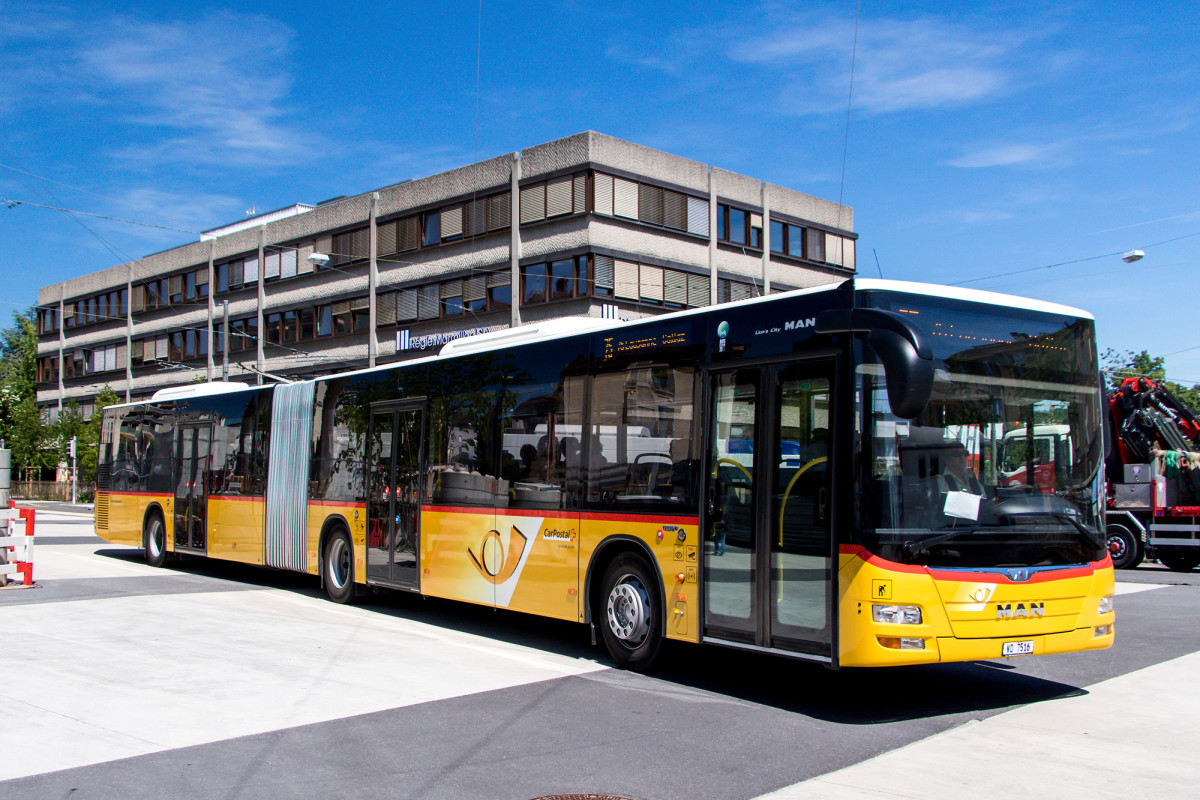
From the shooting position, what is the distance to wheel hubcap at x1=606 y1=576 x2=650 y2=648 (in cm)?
914

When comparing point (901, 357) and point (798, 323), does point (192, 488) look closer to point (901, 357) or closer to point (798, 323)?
point (798, 323)

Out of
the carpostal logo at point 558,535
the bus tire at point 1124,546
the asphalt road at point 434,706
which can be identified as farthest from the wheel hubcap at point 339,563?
the bus tire at point 1124,546

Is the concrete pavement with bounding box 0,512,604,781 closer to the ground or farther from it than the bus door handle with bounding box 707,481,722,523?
closer to the ground

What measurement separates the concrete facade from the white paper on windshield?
101ft

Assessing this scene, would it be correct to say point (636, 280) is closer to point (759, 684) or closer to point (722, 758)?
point (759, 684)

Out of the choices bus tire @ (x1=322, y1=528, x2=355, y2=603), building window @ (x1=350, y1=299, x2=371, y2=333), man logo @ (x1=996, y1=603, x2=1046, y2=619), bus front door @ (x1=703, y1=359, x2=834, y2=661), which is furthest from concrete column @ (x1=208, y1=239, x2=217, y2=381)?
man logo @ (x1=996, y1=603, x2=1046, y2=619)

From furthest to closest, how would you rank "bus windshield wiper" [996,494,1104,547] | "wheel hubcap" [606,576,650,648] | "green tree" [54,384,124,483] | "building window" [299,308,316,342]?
"green tree" [54,384,124,483] → "building window" [299,308,316,342] → "wheel hubcap" [606,576,650,648] → "bus windshield wiper" [996,494,1104,547]

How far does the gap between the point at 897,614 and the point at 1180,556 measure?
1606 centimetres

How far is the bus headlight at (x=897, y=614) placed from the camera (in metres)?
7.07

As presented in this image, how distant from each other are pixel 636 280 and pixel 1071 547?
3284cm

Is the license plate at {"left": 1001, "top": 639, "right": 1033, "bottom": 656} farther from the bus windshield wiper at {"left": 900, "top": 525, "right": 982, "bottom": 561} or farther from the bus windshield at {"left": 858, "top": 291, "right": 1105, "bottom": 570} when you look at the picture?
the bus windshield wiper at {"left": 900, "top": 525, "right": 982, "bottom": 561}

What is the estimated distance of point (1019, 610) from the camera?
24.3ft

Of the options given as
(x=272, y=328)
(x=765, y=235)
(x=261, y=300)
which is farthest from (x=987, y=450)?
(x=261, y=300)

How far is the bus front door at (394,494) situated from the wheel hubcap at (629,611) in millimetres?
3694
